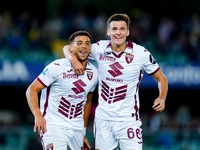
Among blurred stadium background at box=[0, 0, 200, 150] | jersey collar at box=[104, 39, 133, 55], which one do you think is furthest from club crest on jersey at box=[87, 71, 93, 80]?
blurred stadium background at box=[0, 0, 200, 150]

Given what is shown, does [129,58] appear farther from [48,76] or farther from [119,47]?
[48,76]

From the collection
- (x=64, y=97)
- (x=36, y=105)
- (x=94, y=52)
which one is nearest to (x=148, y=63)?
(x=94, y=52)

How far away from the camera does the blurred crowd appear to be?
13.1 metres

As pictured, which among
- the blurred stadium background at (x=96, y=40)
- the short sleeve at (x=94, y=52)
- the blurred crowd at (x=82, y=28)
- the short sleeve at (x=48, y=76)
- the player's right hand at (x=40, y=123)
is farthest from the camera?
the blurred crowd at (x=82, y=28)

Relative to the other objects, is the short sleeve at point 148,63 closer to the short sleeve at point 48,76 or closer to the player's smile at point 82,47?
the player's smile at point 82,47

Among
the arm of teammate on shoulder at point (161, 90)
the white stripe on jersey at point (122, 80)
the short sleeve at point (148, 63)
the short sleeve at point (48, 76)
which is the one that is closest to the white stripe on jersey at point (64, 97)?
the short sleeve at point (48, 76)

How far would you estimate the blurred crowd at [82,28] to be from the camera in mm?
13055

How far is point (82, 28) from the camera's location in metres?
13.8

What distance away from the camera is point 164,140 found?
38.8 ft

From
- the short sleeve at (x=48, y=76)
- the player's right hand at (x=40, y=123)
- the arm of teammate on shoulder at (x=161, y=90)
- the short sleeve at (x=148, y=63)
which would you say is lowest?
the player's right hand at (x=40, y=123)

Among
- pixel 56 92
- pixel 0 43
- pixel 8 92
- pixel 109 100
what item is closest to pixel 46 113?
pixel 56 92

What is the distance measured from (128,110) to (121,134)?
342 mm

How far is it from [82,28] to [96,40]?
0.73 metres

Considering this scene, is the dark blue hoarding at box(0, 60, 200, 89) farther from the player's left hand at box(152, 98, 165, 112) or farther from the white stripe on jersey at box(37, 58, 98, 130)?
the player's left hand at box(152, 98, 165, 112)
